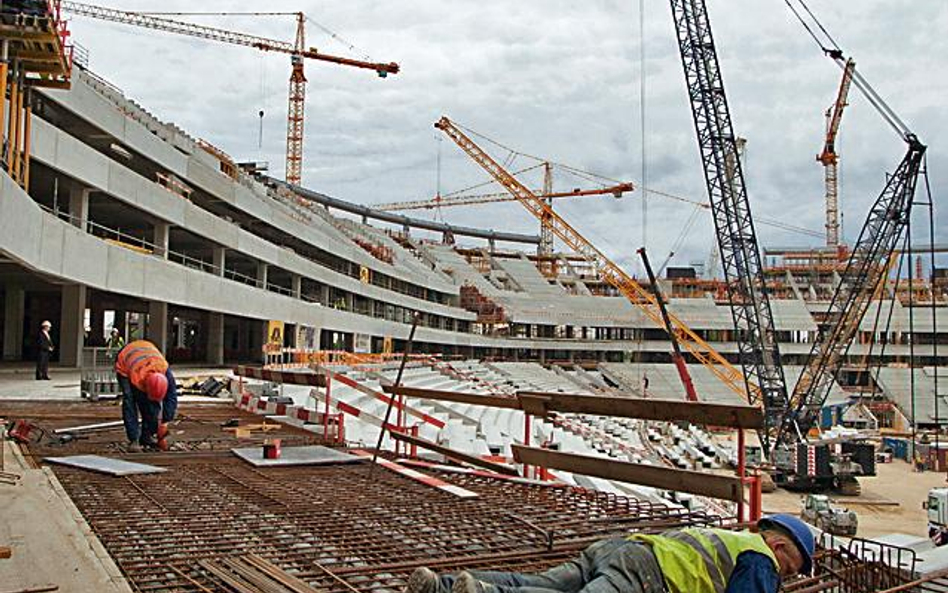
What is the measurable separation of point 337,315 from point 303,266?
605 centimetres

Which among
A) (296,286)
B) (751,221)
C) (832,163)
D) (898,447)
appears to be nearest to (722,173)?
(751,221)

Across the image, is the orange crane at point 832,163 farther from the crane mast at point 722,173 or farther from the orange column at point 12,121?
the orange column at point 12,121

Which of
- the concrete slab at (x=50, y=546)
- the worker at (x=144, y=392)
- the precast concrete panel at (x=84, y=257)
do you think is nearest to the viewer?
the concrete slab at (x=50, y=546)

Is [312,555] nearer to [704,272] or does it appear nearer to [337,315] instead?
[337,315]

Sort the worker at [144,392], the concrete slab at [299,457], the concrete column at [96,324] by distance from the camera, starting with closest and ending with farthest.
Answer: the concrete slab at [299,457], the worker at [144,392], the concrete column at [96,324]

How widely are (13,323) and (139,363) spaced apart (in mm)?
29830

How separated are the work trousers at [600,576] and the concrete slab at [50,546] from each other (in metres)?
2.22

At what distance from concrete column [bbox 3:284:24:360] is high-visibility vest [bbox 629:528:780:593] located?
35450mm

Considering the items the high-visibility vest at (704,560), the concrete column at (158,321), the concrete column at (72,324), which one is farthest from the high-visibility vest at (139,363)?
the concrete column at (158,321)

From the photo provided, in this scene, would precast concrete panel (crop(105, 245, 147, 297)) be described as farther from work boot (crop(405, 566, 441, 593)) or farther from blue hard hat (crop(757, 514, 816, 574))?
blue hard hat (crop(757, 514, 816, 574))

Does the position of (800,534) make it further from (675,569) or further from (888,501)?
(888,501)

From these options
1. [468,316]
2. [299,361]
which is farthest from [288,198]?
[299,361]

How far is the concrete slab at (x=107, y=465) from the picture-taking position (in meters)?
8.44

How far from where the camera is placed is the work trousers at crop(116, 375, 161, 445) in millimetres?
10172
